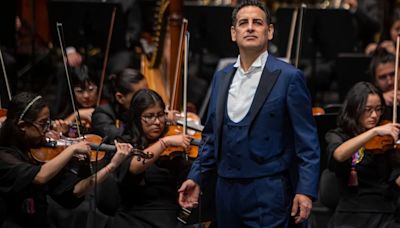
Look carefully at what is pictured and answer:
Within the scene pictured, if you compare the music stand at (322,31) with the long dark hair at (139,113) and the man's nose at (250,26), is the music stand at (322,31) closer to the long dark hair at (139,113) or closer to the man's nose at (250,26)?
the long dark hair at (139,113)

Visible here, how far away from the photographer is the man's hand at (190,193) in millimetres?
4062

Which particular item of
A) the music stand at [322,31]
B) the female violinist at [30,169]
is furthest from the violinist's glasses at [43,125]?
the music stand at [322,31]

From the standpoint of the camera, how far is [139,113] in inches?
188

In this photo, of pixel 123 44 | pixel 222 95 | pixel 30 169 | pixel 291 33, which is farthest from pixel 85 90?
pixel 222 95

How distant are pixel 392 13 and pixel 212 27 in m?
1.42

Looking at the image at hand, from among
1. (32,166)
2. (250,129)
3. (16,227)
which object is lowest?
(16,227)

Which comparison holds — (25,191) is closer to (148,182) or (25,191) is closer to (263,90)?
(148,182)

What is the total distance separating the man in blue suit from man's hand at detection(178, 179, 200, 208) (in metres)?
0.10

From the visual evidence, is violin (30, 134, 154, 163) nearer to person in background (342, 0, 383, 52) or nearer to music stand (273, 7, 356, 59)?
music stand (273, 7, 356, 59)

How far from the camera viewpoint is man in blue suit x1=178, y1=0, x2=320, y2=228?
12.7ft

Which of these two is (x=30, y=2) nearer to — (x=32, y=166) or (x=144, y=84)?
(x=144, y=84)

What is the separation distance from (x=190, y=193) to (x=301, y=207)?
0.51 meters

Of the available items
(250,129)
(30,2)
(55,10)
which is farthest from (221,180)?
(30,2)

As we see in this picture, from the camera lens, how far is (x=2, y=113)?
5039 millimetres
